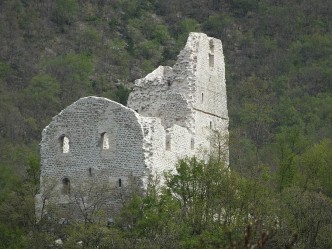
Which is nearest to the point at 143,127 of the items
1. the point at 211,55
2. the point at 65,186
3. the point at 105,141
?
the point at 105,141

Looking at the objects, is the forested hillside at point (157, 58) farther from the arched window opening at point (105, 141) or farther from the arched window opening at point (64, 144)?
the arched window opening at point (105, 141)

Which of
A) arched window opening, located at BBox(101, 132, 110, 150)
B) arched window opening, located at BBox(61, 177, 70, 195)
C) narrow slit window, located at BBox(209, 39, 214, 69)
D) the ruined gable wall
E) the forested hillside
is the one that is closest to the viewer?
the ruined gable wall

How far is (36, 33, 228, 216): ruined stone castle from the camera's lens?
160 feet

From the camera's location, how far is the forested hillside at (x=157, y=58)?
78.4 metres

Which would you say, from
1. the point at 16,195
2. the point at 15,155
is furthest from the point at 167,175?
the point at 15,155

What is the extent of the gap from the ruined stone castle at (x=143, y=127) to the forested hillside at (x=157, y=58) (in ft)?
39.5

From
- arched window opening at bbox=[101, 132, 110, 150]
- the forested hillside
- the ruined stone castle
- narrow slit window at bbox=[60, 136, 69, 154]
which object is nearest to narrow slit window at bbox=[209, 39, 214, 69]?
the ruined stone castle

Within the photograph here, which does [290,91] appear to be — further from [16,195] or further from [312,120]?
[16,195]

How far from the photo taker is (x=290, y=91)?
8612cm

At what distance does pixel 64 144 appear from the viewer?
50375 mm

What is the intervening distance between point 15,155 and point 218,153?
73.7 ft

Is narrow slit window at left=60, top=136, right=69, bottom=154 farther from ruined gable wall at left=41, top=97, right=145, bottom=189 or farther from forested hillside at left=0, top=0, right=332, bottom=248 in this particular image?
forested hillside at left=0, top=0, right=332, bottom=248

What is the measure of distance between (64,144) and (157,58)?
3838cm

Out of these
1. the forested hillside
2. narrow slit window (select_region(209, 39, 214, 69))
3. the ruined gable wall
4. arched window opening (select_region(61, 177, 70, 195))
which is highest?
the forested hillside
